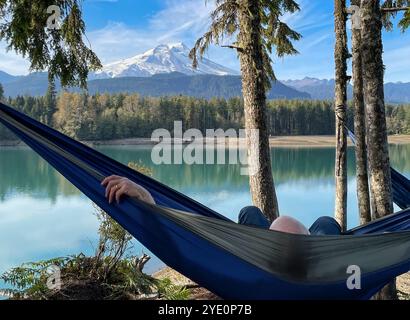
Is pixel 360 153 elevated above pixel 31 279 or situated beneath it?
elevated above

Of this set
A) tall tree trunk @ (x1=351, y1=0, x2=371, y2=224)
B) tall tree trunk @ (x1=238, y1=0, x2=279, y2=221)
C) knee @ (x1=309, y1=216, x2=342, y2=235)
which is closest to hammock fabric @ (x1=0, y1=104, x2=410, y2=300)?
knee @ (x1=309, y1=216, x2=342, y2=235)

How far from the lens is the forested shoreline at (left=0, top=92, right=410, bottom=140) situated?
38.6 meters

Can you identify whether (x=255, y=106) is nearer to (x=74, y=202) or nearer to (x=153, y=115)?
(x=74, y=202)

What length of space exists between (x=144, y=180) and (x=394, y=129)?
175ft

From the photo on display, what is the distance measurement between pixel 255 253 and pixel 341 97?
328 centimetres

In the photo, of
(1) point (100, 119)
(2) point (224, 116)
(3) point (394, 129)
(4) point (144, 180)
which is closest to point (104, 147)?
(1) point (100, 119)

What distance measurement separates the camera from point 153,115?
42.8 metres

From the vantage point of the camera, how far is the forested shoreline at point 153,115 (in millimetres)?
38594

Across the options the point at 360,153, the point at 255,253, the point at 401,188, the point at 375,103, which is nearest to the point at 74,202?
the point at 360,153

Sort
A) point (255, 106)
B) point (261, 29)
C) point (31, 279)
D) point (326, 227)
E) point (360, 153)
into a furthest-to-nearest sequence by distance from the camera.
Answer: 1. point (261, 29)
2. point (360, 153)
3. point (255, 106)
4. point (31, 279)
5. point (326, 227)

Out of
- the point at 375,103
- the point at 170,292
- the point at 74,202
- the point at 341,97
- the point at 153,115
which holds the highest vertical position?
the point at 153,115
